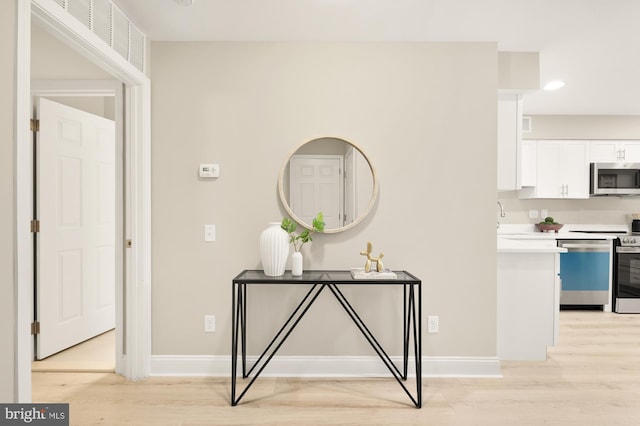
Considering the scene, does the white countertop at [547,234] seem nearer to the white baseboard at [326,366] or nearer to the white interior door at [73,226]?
the white baseboard at [326,366]

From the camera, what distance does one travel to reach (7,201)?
5.10ft

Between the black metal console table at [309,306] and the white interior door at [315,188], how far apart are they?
15.8 inches

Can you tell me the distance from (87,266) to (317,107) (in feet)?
7.96

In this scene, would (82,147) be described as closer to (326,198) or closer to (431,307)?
(326,198)

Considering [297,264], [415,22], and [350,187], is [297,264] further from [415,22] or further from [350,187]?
[415,22]

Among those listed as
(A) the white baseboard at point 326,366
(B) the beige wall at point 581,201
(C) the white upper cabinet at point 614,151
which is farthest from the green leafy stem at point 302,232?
(C) the white upper cabinet at point 614,151

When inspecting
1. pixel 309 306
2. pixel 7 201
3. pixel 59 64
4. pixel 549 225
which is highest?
pixel 59 64

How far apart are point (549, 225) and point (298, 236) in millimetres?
3862

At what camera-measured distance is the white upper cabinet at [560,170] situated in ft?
17.0

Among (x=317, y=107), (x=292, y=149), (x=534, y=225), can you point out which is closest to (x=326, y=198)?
(x=292, y=149)

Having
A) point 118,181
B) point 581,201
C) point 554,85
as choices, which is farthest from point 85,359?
point 581,201

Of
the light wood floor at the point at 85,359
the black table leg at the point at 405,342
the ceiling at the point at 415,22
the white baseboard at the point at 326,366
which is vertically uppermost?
the ceiling at the point at 415,22

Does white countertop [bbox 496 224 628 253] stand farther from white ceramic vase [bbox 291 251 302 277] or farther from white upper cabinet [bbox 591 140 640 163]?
white ceramic vase [bbox 291 251 302 277]

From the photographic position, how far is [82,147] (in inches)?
139
